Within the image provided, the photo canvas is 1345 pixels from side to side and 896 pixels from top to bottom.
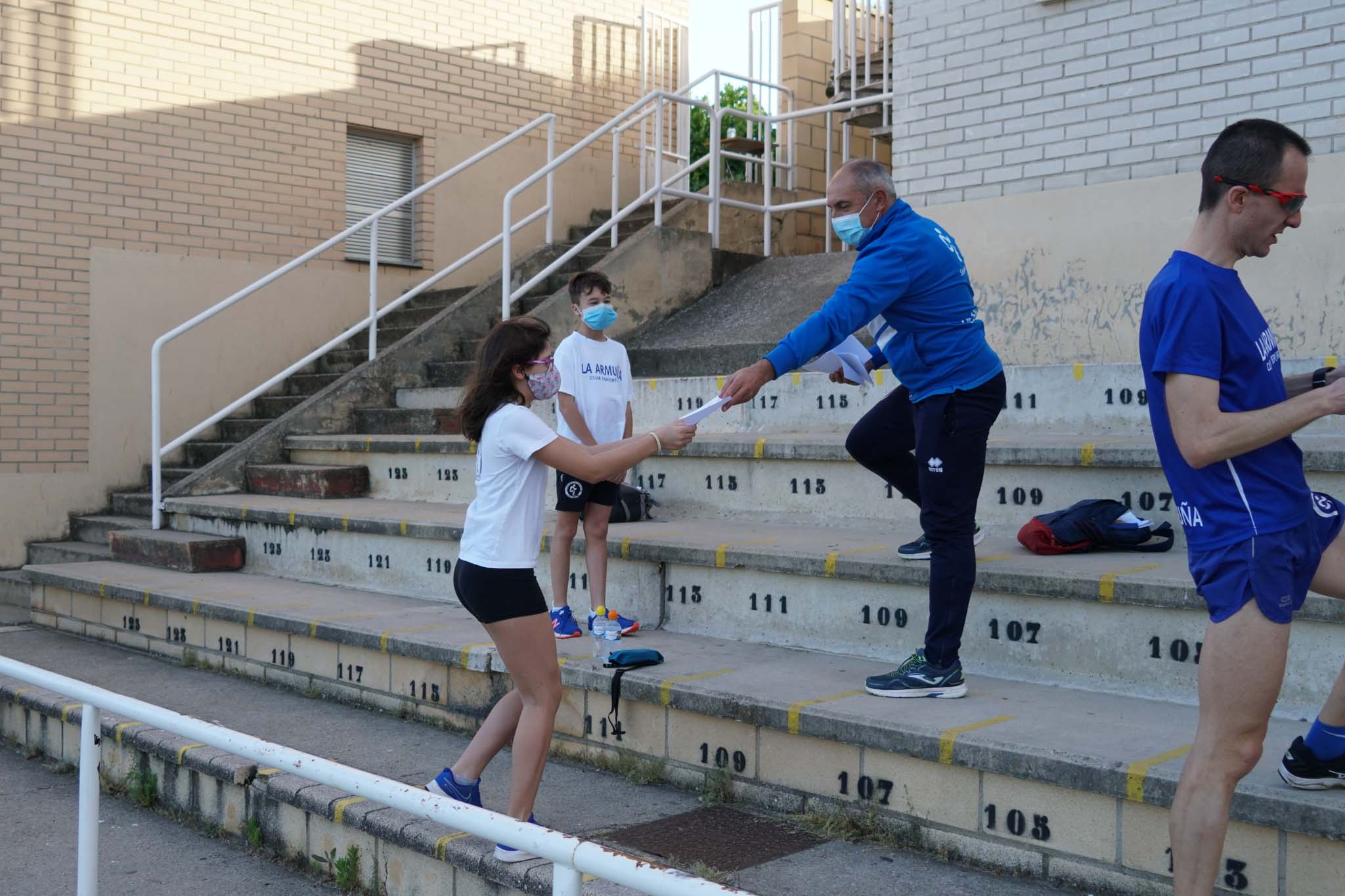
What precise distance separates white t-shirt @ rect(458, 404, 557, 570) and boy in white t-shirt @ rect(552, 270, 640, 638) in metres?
1.64

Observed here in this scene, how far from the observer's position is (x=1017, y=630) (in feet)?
15.0

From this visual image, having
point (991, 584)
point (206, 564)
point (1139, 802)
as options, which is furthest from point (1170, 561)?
point (206, 564)

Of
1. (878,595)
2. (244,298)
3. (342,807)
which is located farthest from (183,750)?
(244,298)

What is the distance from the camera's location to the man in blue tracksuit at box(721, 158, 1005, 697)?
4.18 metres

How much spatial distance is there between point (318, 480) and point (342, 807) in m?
5.26

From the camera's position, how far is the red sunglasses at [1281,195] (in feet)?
8.87

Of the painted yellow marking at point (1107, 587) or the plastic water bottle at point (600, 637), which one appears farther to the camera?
the plastic water bottle at point (600, 637)

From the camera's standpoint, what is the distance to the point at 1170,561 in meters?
4.67

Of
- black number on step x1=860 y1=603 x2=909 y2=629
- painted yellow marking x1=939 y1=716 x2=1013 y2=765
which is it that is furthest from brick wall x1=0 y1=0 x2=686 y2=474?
painted yellow marking x1=939 y1=716 x2=1013 y2=765

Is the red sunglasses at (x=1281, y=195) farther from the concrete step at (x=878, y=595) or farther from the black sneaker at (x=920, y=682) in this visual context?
the black sneaker at (x=920, y=682)

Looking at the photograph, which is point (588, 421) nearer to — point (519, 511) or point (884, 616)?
point (884, 616)

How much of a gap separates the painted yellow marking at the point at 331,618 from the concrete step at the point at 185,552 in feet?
7.92

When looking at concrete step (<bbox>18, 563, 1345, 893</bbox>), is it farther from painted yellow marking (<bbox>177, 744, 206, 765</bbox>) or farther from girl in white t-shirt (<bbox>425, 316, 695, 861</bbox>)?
girl in white t-shirt (<bbox>425, 316, 695, 861</bbox>)

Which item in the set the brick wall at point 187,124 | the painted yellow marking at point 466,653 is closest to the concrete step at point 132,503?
the brick wall at point 187,124
